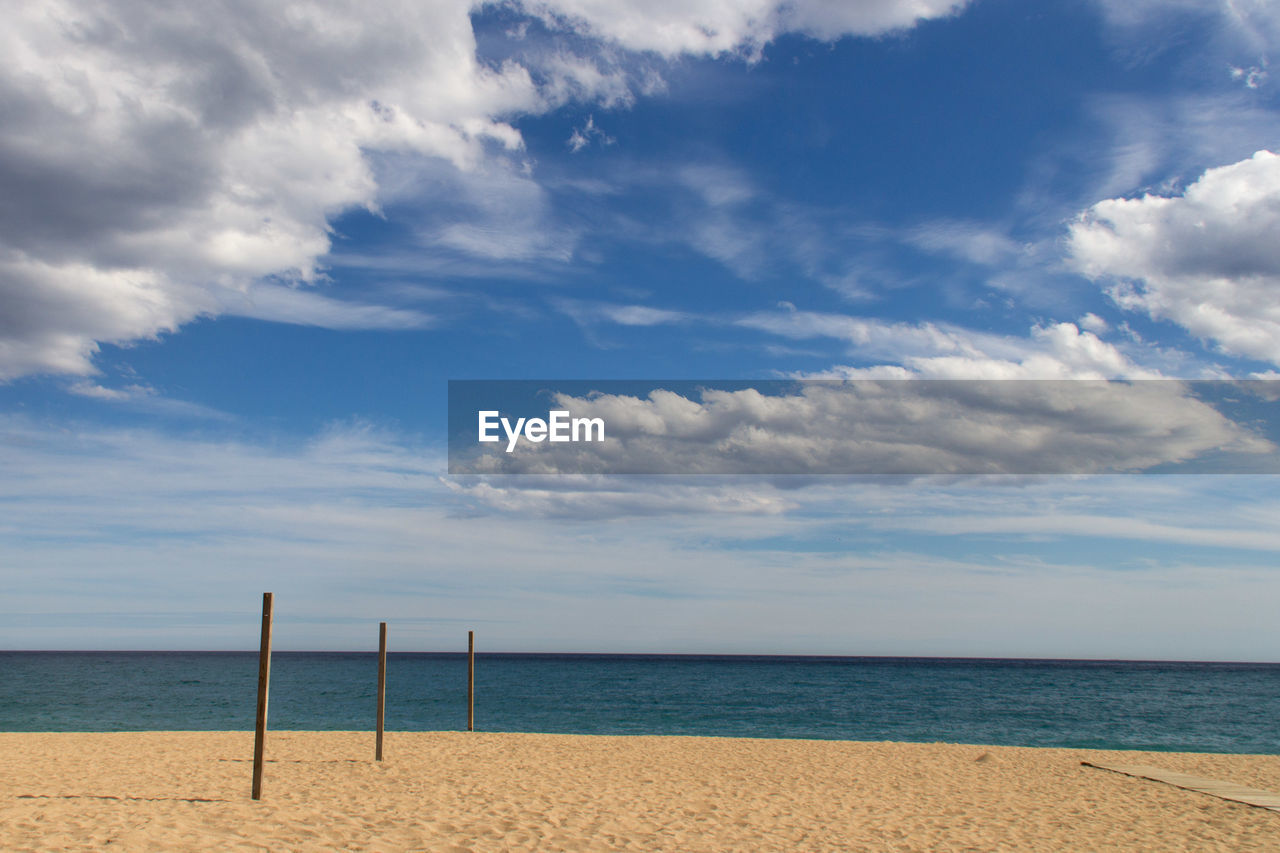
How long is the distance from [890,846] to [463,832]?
16.0ft

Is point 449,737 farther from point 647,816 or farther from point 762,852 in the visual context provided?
point 762,852

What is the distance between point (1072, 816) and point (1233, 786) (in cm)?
431

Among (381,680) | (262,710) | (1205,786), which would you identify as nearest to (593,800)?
(262,710)

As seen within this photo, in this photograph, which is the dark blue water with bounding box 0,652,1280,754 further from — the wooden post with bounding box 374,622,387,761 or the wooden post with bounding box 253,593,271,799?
the wooden post with bounding box 253,593,271,799

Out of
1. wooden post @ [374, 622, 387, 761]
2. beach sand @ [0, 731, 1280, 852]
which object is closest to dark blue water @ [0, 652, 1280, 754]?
beach sand @ [0, 731, 1280, 852]

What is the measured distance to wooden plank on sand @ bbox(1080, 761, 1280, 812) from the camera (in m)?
11.5

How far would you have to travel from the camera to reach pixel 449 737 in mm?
18562

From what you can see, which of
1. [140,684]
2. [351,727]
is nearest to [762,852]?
[351,727]

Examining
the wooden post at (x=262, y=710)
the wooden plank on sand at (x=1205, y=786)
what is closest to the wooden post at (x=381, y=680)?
the wooden post at (x=262, y=710)

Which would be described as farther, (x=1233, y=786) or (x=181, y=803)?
(x=1233, y=786)

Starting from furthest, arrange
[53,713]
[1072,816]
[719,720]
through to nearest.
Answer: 1. [53,713]
2. [719,720]
3. [1072,816]

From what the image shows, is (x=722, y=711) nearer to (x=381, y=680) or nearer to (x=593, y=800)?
(x=381, y=680)

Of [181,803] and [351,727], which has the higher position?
[181,803]

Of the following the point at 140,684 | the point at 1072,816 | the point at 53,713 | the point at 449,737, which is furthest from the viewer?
the point at 140,684
